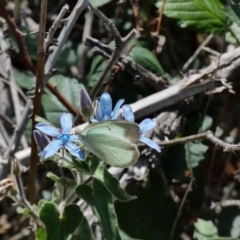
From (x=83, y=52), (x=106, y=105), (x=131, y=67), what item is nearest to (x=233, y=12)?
(x=131, y=67)

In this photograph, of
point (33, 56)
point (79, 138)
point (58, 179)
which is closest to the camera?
point (79, 138)

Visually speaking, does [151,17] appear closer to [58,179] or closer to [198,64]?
[198,64]

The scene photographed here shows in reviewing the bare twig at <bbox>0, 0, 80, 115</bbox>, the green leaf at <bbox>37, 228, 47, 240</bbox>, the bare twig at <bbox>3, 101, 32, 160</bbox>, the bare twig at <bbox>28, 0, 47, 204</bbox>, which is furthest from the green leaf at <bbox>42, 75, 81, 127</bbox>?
the green leaf at <bbox>37, 228, 47, 240</bbox>

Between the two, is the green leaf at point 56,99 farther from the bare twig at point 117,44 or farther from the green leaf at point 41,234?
the green leaf at point 41,234

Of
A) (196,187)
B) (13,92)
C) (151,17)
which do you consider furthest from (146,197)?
(151,17)

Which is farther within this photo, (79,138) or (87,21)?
(87,21)

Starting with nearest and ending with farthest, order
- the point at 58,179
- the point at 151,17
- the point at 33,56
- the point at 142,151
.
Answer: the point at 58,179 → the point at 142,151 → the point at 33,56 → the point at 151,17

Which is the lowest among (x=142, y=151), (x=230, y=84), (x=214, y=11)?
(x=142, y=151)
